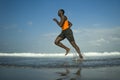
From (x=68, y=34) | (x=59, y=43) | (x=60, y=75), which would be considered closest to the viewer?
(x=60, y=75)

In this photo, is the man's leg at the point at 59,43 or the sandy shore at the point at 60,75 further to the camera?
the man's leg at the point at 59,43

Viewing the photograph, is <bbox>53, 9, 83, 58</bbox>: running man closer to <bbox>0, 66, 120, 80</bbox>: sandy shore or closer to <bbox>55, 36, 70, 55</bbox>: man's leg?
<bbox>55, 36, 70, 55</bbox>: man's leg

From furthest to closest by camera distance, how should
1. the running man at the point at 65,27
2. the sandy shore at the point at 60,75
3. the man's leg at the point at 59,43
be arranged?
1. the man's leg at the point at 59,43
2. the running man at the point at 65,27
3. the sandy shore at the point at 60,75

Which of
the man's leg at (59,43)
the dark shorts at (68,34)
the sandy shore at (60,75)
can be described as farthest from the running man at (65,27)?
the sandy shore at (60,75)

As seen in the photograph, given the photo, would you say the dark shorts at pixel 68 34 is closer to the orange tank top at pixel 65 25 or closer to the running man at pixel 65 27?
the running man at pixel 65 27

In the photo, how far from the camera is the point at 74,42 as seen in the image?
477 inches

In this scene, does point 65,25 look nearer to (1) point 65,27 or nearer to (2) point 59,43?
(1) point 65,27

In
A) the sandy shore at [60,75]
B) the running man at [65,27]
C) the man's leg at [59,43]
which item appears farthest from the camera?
the man's leg at [59,43]

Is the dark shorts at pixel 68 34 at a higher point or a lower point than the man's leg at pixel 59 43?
higher

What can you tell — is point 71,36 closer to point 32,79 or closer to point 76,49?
point 76,49

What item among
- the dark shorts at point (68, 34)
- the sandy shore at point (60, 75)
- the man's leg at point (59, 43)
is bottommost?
the sandy shore at point (60, 75)

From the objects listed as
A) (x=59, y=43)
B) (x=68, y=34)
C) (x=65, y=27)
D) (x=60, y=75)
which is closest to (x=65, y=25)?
(x=65, y=27)

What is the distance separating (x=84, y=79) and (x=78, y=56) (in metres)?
7.69

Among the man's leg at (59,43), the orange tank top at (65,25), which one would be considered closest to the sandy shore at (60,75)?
the orange tank top at (65,25)
